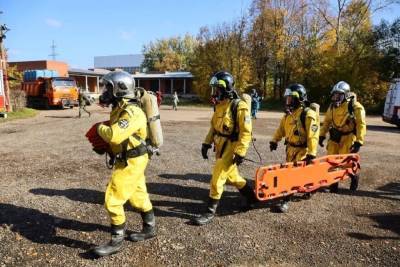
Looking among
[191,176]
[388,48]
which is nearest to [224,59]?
[388,48]

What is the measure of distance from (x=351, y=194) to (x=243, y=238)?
9.97 feet

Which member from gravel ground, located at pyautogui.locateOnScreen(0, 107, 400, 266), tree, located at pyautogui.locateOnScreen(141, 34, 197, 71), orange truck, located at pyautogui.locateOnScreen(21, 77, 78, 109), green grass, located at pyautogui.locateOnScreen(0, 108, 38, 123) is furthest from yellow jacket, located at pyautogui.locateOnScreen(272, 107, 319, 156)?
tree, located at pyautogui.locateOnScreen(141, 34, 197, 71)

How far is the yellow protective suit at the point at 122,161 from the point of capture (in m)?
4.20

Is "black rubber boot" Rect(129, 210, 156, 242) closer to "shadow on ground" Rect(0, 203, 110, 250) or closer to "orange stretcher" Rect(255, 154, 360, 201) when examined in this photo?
"shadow on ground" Rect(0, 203, 110, 250)

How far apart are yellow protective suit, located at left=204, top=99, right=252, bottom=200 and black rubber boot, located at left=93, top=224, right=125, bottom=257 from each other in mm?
1547

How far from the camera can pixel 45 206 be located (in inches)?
235

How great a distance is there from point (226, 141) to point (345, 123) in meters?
2.76

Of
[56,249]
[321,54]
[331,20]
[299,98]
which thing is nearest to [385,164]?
[299,98]

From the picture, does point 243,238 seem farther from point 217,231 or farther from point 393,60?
point 393,60

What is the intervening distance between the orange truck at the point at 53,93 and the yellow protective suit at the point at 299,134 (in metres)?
25.3

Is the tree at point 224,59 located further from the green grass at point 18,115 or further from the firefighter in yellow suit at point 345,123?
the firefighter in yellow suit at point 345,123

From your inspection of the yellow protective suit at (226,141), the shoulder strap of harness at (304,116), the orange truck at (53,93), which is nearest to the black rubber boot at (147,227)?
the yellow protective suit at (226,141)

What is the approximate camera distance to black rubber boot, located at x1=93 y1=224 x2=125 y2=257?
4.29 m

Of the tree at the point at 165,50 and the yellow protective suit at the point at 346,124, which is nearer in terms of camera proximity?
the yellow protective suit at the point at 346,124
